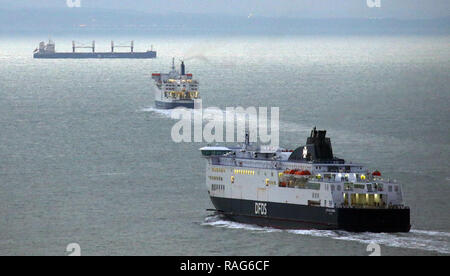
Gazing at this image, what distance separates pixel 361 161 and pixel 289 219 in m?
29.6

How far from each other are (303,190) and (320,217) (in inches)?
89.5

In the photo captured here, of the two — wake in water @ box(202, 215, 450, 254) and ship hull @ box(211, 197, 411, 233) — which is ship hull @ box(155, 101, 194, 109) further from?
wake in water @ box(202, 215, 450, 254)

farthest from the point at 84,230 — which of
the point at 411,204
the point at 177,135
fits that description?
the point at 177,135

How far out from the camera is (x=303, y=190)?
291ft

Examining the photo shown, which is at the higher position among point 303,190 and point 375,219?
point 303,190

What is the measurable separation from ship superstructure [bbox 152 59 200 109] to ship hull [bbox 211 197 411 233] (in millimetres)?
86245

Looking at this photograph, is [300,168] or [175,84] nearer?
[300,168]

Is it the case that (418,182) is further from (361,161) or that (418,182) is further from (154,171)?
(154,171)

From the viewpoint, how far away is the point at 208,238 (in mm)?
86250

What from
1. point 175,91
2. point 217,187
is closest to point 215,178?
point 217,187

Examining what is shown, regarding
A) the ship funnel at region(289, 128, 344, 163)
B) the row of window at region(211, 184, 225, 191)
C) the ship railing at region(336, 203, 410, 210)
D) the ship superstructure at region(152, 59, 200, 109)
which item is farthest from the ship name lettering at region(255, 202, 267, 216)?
the ship superstructure at region(152, 59, 200, 109)

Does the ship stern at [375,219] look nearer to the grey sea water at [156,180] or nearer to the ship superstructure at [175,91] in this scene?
the grey sea water at [156,180]

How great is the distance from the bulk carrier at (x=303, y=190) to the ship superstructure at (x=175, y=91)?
82518 mm

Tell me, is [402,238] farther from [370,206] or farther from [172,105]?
[172,105]
